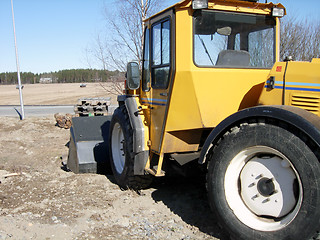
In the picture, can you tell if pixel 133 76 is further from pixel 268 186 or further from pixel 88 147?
pixel 268 186

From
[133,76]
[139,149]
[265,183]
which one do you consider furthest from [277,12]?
[139,149]

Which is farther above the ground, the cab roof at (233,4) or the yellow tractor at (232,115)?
the cab roof at (233,4)

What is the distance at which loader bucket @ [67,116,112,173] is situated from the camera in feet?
19.4

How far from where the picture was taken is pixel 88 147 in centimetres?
603

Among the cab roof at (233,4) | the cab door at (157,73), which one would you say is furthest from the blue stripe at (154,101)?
the cab roof at (233,4)

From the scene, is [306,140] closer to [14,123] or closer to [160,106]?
[160,106]

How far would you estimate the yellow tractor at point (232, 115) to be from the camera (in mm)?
2615

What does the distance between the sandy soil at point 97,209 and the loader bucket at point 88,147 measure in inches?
12.2

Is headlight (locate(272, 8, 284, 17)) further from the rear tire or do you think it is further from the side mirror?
the rear tire

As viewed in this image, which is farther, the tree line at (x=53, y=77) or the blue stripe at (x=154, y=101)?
the tree line at (x=53, y=77)

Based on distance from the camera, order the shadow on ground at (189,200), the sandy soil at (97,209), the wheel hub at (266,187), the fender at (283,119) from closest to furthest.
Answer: the fender at (283,119), the wheel hub at (266,187), the sandy soil at (97,209), the shadow on ground at (189,200)

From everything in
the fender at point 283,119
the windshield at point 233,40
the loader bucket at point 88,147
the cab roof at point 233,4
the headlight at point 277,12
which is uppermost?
the cab roof at point 233,4

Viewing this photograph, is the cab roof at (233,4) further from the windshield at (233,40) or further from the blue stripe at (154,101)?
the blue stripe at (154,101)

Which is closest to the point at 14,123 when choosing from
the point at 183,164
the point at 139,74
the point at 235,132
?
the point at 139,74
